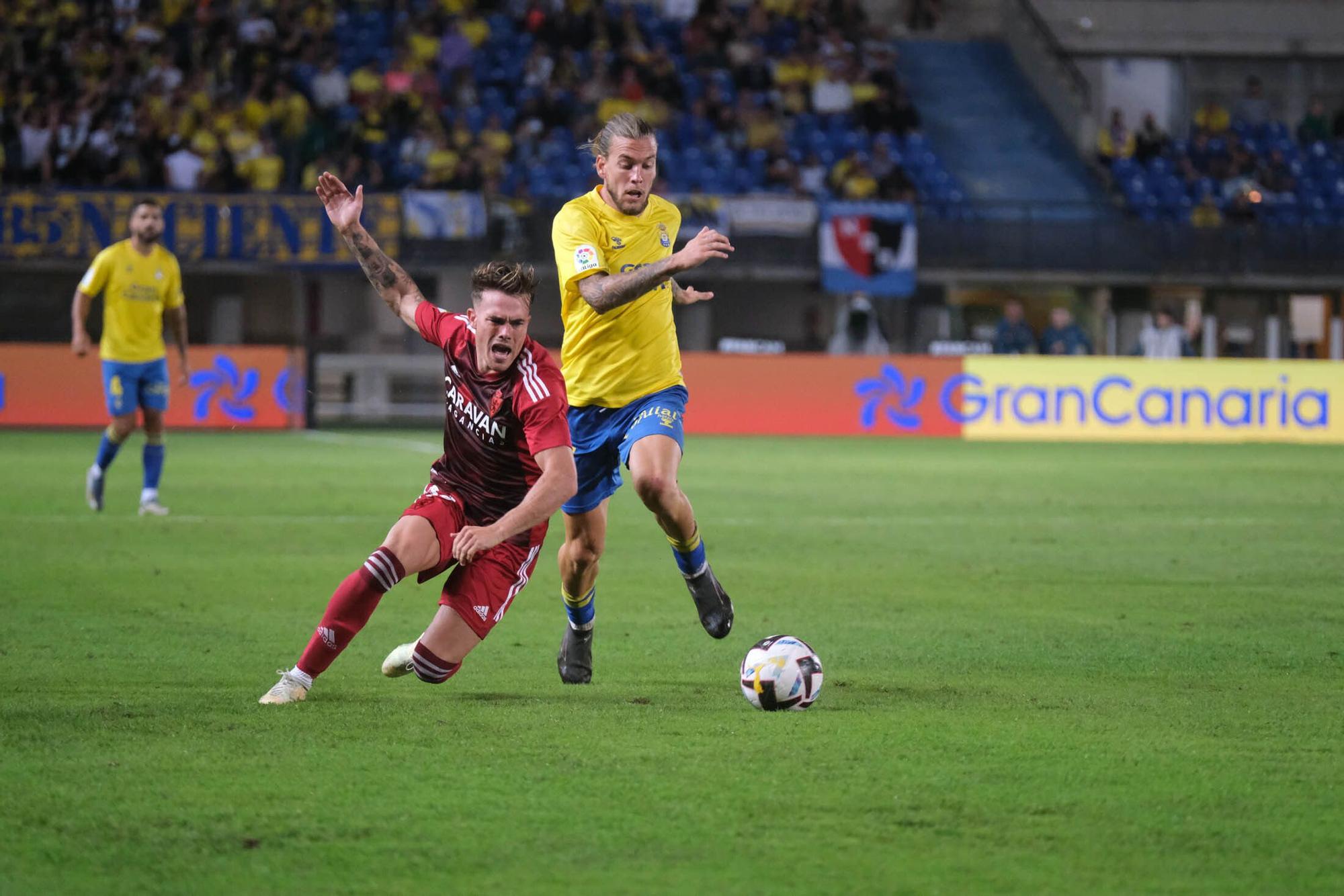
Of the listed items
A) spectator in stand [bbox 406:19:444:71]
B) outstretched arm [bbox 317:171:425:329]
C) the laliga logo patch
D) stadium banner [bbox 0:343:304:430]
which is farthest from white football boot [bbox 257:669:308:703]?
spectator in stand [bbox 406:19:444:71]

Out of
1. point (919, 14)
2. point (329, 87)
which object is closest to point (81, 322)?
point (329, 87)

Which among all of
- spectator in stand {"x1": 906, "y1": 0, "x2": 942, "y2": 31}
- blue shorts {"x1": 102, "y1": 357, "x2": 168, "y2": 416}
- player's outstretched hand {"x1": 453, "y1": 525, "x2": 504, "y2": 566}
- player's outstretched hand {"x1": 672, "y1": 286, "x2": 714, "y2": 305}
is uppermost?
spectator in stand {"x1": 906, "y1": 0, "x2": 942, "y2": 31}

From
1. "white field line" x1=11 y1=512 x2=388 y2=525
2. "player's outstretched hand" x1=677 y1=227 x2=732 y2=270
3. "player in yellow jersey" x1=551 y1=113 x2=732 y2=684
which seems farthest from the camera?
"white field line" x1=11 y1=512 x2=388 y2=525

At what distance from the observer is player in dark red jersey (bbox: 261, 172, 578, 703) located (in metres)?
5.73

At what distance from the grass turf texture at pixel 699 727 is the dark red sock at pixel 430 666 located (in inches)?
3.0

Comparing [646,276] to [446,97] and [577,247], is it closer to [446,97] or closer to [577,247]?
[577,247]

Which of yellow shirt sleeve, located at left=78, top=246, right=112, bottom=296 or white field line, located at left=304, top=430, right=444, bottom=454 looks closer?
yellow shirt sleeve, located at left=78, top=246, right=112, bottom=296

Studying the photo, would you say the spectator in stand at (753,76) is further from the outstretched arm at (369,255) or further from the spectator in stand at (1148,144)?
the outstretched arm at (369,255)

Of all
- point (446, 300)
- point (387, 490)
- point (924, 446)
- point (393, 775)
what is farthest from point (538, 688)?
point (446, 300)

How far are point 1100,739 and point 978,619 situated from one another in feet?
9.36

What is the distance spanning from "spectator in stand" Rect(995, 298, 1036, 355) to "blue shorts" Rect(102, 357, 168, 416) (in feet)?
46.9

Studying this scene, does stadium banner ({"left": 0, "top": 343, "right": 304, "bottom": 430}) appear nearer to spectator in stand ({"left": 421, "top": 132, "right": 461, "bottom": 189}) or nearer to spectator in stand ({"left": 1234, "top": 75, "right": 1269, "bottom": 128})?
spectator in stand ({"left": 421, "top": 132, "right": 461, "bottom": 189})

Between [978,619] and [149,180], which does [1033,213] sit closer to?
[149,180]

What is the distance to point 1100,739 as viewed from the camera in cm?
535
